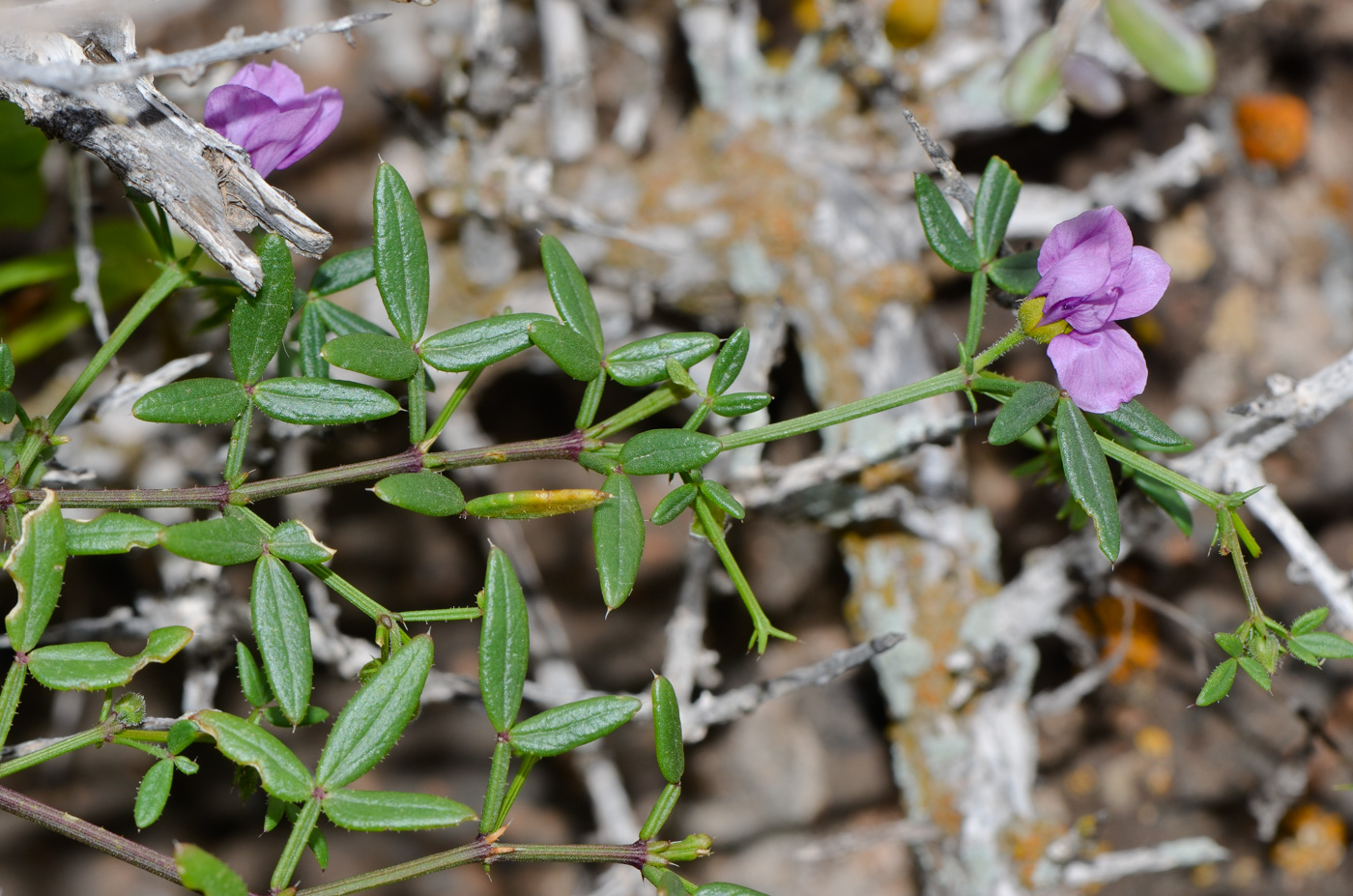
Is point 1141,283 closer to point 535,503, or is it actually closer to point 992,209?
point 992,209

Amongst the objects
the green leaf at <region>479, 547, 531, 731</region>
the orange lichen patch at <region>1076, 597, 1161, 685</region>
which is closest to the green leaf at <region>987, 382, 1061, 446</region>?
the green leaf at <region>479, 547, 531, 731</region>

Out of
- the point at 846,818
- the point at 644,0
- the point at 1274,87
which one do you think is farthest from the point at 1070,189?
the point at 846,818

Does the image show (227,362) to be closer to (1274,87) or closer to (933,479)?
(933,479)

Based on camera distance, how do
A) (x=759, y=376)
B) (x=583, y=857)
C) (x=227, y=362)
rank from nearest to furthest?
(x=583, y=857), (x=759, y=376), (x=227, y=362)

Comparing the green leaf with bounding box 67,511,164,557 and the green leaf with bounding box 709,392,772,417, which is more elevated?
the green leaf with bounding box 67,511,164,557

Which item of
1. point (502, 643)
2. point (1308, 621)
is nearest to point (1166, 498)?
point (1308, 621)

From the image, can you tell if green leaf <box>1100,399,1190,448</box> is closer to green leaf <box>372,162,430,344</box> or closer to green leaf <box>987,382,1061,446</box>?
green leaf <box>987,382,1061,446</box>

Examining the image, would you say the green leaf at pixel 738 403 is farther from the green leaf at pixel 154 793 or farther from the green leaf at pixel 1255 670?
the green leaf at pixel 154 793
